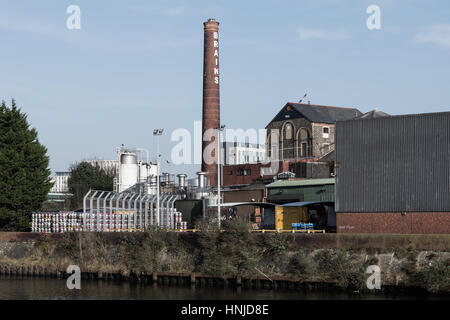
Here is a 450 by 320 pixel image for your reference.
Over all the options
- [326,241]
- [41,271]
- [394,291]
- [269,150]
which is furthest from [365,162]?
[269,150]

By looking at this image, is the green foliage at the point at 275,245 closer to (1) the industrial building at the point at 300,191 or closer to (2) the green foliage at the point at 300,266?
(2) the green foliage at the point at 300,266

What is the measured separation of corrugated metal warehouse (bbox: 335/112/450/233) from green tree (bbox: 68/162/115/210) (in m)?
67.0

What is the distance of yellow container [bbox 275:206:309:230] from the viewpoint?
53781 mm

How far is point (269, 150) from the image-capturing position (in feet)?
339

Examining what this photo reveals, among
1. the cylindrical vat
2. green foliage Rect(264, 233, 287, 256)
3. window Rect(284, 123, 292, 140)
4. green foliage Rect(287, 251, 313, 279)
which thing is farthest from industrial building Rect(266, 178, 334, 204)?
window Rect(284, 123, 292, 140)

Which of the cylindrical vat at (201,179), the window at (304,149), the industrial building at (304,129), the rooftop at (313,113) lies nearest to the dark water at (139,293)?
the cylindrical vat at (201,179)

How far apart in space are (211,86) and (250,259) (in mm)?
38377

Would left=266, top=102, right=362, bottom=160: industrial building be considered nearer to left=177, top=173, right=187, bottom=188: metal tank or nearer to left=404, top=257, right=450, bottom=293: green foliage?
left=177, top=173, right=187, bottom=188: metal tank

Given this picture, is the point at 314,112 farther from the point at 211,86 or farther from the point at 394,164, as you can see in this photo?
the point at 394,164

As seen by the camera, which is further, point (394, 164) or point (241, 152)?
point (241, 152)

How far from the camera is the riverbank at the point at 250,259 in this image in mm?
36250

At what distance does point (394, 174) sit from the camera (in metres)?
44.0

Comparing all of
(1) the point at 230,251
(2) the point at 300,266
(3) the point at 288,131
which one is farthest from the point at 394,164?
(3) the point at 288,131
